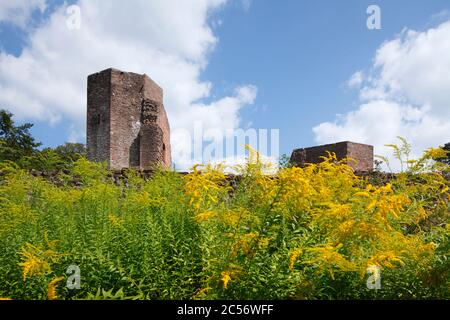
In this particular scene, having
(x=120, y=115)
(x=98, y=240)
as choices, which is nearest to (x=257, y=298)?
(x=98, y=240)

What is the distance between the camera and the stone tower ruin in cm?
1844

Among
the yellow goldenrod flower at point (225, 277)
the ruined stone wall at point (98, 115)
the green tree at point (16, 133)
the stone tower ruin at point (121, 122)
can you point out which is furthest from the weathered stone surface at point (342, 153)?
the green tree at point (16, 133)

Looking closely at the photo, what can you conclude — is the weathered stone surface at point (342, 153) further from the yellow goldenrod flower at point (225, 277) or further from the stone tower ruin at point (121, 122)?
the yellow goldenrod flower at point (225, 277)

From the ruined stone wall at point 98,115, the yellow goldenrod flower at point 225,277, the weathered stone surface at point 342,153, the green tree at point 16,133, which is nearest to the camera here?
the yellow goldenrod flower at point 225,277

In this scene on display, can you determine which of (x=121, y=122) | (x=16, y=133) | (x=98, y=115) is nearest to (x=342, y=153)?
(x=121, y=122)

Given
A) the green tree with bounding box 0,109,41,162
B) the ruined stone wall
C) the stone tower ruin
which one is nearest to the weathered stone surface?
the stone tower ruin

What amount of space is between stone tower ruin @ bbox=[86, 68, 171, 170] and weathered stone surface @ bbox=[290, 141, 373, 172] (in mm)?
6720

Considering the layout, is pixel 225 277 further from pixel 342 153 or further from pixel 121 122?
pixel 121 122

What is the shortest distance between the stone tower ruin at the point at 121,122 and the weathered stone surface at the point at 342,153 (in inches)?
265

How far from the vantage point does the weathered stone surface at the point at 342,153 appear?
16.5 metres

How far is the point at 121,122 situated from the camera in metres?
18.7

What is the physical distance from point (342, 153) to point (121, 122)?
10.5 m
